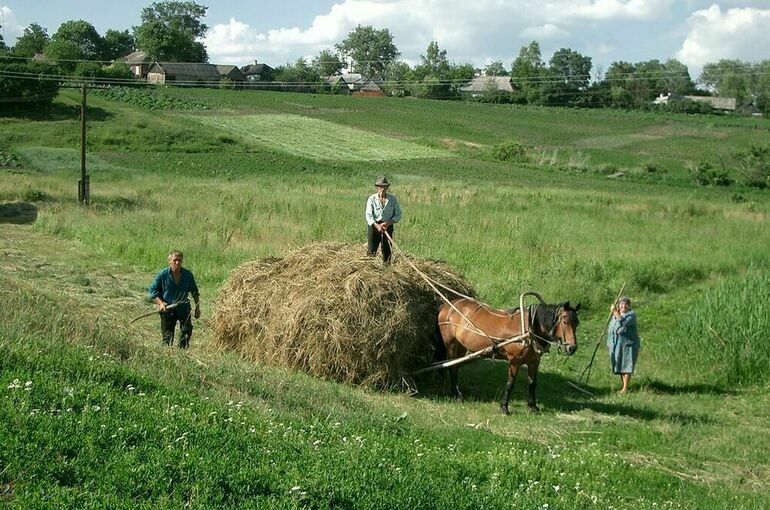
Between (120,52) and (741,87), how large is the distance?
107 meters

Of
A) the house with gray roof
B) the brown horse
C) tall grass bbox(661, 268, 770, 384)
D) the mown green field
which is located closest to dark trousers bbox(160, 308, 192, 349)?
the mown green field

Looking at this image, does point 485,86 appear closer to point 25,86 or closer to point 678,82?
point 678,82

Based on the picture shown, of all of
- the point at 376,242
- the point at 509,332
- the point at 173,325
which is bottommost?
the point at 173,325

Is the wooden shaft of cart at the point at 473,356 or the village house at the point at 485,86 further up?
the village house at the point at 485,86

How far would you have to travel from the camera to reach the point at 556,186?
164 ft

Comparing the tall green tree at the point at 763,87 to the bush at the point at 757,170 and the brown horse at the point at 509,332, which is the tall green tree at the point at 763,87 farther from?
the brown horse at the point at 509,332

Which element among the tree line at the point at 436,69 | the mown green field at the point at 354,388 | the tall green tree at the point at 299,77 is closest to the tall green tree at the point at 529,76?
the tree line at the point at 436,69

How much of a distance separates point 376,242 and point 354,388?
2.55 metres

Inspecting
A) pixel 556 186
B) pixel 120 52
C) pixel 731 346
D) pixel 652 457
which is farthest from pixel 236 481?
pixel 120 52

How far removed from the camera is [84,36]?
139 m

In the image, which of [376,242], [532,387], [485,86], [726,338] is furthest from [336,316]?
[485,86]

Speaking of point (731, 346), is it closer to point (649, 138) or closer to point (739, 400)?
point (739, 400)

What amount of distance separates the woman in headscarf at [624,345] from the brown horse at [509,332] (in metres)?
1.75

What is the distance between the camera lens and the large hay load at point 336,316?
11.6m
